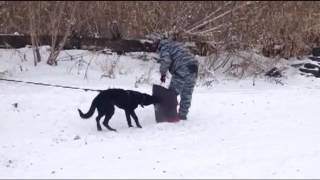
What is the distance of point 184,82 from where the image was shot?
35.2 ft

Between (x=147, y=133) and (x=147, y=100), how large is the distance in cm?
82

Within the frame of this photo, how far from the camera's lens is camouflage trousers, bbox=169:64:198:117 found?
10.6m

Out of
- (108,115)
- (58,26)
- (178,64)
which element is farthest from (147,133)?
(58,26)

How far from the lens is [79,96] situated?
12.2m

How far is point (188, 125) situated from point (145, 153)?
206cm

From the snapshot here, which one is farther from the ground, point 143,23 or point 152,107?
point 143,23

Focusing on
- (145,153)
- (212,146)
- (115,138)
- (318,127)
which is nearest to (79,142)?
(115,138)

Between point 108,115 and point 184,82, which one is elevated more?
point 184,82

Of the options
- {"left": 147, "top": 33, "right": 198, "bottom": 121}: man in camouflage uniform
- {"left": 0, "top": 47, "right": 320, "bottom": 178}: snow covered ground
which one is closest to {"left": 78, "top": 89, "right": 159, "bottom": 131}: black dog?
{"left": 0, "top": 47, "right": 320, "bottom": 178}: snow covered ground

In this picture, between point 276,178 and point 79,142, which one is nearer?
point 276,178

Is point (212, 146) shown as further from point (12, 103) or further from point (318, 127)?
point (12, 103)

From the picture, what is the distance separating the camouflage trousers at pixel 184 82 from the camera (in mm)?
10645

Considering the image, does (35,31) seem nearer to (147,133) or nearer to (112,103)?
(112,103)

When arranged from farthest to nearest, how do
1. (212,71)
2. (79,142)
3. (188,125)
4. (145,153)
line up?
1. (212,71)
2. (188,125)
3. (79,142)
4. (145,153)
